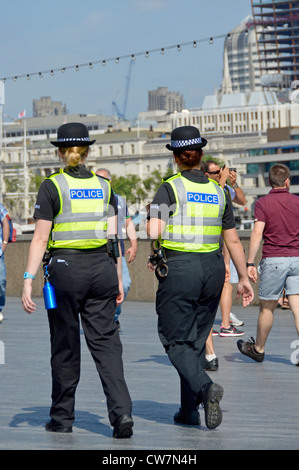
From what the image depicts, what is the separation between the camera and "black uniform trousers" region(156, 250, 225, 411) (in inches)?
234

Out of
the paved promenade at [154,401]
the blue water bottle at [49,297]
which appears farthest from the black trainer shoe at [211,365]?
the blue water bottle at [49,297]

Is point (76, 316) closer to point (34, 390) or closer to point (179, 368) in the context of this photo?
point (179, 368)

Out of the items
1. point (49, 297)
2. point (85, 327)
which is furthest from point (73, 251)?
point (85, 327)

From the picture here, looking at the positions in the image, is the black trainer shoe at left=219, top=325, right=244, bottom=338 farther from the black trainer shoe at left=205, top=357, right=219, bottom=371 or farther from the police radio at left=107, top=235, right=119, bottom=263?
the police radio at left=107, top=235, right=119, bottom=263

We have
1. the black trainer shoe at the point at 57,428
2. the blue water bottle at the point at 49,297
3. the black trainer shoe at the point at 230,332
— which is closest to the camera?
the blue water bottle at the point at 49,297

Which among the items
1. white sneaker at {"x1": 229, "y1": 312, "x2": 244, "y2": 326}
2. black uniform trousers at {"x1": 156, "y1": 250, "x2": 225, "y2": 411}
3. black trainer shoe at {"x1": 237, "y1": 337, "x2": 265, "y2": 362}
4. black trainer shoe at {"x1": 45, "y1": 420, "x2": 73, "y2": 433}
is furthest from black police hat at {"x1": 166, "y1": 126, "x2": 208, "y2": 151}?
white sneaker at {"x1": 229, "y1": 312, "x2": 244, "y2": 326}

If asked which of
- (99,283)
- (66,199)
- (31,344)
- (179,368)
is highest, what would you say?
(66,199)

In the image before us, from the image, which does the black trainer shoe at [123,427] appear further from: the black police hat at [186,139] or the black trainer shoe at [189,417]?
the black police hat at [186,139]

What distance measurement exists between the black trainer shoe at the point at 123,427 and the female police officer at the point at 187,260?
1.33 feet

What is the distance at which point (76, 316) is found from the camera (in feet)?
19.2

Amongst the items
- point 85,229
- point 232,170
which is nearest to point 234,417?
point 85,229

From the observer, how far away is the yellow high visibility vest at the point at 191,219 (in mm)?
6039

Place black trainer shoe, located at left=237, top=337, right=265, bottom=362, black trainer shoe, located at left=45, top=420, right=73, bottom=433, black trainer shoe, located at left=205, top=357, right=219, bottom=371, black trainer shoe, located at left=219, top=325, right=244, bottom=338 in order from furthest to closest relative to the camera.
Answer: black trainer shoe, located at left=219, top=325, right=244, bottom=338, black trainer shoe, located at left=237, top=337, right=265, bottom=362, black trainer shoe, located at left=205, top=357, right=219, bottom=371, black trainer shoe, located at left=45, top=420, right=73, bottom=433
